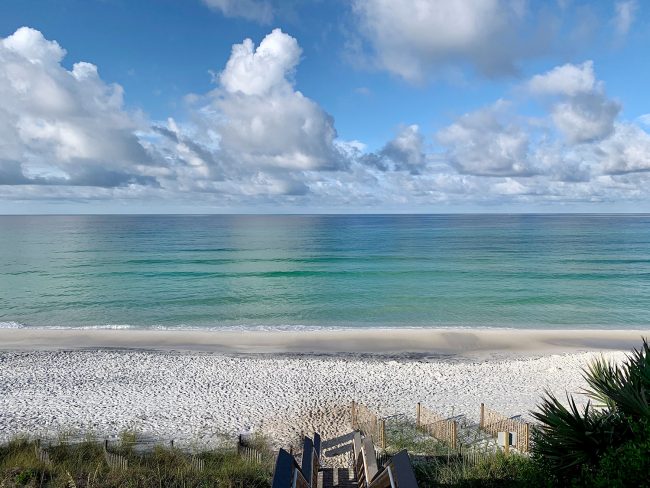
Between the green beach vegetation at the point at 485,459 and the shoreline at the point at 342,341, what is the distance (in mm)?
11525

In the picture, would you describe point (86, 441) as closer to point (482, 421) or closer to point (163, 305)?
point (482, 421)

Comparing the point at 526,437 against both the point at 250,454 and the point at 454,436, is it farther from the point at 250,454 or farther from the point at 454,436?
the point at 250,454

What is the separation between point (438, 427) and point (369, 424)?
188 centimetres

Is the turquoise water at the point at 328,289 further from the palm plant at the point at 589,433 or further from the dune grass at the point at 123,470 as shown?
the palm plant at the point at 589,433

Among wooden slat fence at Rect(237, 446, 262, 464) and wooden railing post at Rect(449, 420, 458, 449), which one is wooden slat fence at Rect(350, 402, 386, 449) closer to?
wooden railing post at Rect(449, 420, 458, 449)

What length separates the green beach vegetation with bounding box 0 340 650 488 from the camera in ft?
16.9

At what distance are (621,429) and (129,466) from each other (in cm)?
926

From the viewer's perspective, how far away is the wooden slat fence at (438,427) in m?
12.5

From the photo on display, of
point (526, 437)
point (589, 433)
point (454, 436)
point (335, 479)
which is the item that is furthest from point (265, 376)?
point (589, 433)

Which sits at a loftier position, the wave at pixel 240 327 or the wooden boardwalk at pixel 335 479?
the wave at pixel 240 327

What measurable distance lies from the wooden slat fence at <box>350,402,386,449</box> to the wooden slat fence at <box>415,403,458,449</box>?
133cm

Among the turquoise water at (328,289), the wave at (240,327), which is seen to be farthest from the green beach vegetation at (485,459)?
the turquoise water at (328,289)

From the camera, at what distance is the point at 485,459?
32.7 ft

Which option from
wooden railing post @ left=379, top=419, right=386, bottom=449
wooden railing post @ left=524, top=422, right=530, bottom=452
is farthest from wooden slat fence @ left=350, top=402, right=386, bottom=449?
wooden railing post @ left=524, top=422, right=530, bottom=452
